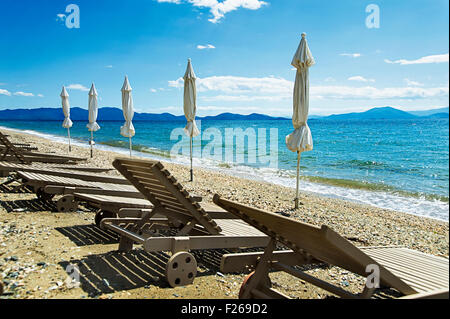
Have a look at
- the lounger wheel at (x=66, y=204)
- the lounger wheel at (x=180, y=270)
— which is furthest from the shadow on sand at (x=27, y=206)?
the lounger wheel at (x=180, y=270)

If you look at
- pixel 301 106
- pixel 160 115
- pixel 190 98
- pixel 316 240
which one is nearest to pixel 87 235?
pixel 316 240

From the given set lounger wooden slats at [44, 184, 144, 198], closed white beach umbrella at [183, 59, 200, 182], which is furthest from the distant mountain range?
lounger wooden slats at [44, 184, 144, 198]

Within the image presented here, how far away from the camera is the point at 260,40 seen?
37.2ft

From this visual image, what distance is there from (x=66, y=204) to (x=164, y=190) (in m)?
2.68

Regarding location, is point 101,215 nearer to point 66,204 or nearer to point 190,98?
point 66,204

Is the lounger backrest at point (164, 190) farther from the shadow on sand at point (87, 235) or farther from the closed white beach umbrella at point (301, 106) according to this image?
the closed white beach umbrella at point (301, 106)

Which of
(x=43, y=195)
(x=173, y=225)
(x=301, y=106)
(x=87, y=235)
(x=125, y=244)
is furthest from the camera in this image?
(x=301, y=106)

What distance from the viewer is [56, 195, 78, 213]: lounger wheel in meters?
5.38

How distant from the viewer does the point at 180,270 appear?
307 centimetres

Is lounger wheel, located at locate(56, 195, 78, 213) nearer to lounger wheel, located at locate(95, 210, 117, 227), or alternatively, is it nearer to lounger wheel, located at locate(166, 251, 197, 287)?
lounger wheel, located at locate(95, 210, 117, 227)

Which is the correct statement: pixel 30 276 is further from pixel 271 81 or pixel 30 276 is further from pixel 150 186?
pixel 271 81

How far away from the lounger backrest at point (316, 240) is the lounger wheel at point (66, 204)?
3.52 m

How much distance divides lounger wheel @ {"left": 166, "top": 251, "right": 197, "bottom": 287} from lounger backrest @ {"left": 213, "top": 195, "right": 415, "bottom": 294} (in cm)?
66
